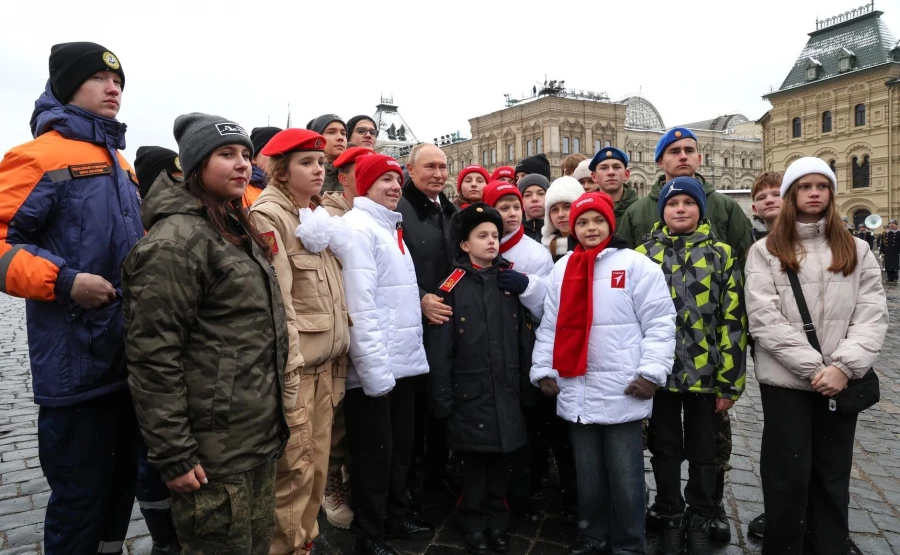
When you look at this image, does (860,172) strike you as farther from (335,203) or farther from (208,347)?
(208,347)

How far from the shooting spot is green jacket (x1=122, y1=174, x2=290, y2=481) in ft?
7.20

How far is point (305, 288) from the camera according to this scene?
3.14 m

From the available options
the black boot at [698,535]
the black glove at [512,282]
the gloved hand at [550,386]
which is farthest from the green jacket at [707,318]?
the black glove at [512,282]

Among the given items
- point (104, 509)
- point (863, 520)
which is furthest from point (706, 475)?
point (104, 509)

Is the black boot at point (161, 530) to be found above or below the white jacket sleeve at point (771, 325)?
below

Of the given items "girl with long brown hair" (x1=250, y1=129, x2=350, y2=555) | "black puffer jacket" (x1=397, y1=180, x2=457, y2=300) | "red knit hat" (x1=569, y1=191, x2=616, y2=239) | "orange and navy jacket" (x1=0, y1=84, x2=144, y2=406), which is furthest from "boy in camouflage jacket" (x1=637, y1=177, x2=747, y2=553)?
"orange and navy jacket" (x1=0, y1=84, x2=144, y2=406)

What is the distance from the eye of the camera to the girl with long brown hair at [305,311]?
299cm

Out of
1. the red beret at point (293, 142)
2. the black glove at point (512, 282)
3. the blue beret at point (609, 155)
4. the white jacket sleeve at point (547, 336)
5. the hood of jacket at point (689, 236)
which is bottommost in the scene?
the white jacket sleeve at point (547, 336)

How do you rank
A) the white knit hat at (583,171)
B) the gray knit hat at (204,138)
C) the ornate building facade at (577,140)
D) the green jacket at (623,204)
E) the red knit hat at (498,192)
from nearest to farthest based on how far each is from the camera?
the gray knit hat at (204,138)
the red knit hat at (498,192)
the green jacket at (623,204)
the white knit hat at (583,171)
the ornate building facade at (577,140)

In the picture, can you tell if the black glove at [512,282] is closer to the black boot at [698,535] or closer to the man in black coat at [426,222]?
the man in black coat at [426,222]

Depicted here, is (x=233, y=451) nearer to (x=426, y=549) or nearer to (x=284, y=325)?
(x=284, y=325)

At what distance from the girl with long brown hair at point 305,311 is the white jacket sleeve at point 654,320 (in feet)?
5.85

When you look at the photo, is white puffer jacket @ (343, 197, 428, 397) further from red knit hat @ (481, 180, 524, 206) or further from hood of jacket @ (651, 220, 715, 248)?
hood of jacket @ (651, 220, 715, 248)

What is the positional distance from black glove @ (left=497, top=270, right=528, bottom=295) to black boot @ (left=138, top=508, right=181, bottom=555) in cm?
241
